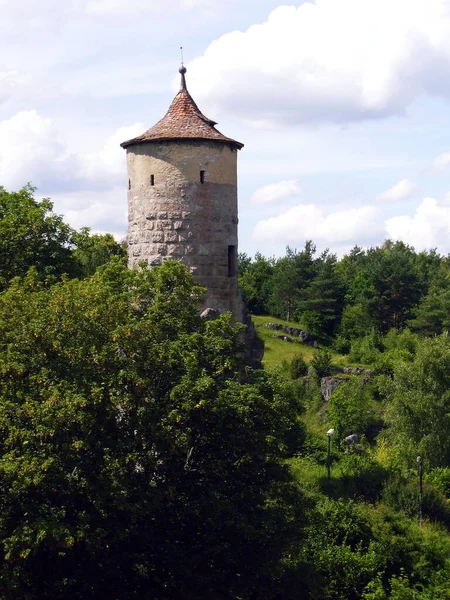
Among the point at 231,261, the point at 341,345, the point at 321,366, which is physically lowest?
the point at 321,366

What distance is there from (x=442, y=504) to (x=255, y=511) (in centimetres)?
1678

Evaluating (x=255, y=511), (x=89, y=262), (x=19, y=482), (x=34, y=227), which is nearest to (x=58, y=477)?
(x=19, y=482)

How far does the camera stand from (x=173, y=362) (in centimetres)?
1878

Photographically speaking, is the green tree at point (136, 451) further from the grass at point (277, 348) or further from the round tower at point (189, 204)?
the grass at point (277, 348)

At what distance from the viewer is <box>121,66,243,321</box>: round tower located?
73.4 ft

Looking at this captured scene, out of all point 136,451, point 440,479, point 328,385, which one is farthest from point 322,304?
point 136,451

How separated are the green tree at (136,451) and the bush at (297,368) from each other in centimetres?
3510

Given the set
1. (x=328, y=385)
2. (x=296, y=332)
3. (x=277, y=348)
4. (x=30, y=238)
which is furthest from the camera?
(x=296, y=332)

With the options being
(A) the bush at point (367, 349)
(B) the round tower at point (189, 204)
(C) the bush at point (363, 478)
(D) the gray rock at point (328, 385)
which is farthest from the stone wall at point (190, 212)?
(A) the bush at point (367, 349)

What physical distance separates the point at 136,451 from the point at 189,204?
22.2ft

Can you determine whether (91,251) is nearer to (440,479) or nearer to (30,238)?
(30,238)

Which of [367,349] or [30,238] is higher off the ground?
[30,238]

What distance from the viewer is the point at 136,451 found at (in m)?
18.1

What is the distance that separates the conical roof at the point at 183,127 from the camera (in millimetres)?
22641
